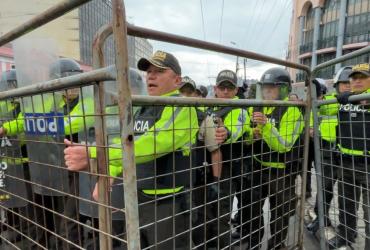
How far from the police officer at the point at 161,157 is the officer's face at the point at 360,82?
219 centimetres

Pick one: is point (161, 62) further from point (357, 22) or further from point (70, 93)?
point (357, 22)

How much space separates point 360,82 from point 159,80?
2.38 m

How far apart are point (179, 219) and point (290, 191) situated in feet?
3.75

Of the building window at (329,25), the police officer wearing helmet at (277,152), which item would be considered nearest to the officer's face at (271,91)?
the police officer wearing helmet at (277,152)

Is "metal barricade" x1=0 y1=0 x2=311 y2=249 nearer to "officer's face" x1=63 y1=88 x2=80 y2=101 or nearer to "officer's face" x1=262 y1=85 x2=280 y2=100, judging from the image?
"officer's face" x1=63 y1=88 x2=80 y2=101

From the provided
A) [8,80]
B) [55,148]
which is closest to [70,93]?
[55,148]

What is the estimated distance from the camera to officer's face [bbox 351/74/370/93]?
343cm

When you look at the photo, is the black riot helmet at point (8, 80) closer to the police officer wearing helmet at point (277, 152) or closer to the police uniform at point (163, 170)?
the police uniform at point (163, 170)

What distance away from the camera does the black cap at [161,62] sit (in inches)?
83.4

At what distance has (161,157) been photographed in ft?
6.24

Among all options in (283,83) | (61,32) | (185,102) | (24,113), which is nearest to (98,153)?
(185,102)

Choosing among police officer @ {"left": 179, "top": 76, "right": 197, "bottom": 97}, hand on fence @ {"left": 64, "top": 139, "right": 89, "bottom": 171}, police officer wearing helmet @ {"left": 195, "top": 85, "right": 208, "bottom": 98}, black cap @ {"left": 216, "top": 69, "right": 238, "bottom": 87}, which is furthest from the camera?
police officer wearing helmet @ {"left": 195, "top": 85, "right": 208, "bottom": 98}

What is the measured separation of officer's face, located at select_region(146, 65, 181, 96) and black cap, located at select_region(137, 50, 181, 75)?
0.04 meters

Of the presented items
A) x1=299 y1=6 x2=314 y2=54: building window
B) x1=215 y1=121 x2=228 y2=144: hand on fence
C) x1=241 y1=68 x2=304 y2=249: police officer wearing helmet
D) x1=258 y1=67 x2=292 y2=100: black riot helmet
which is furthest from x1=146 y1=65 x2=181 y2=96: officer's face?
x1=299 y1=6 x2=314 y2=54: building window
